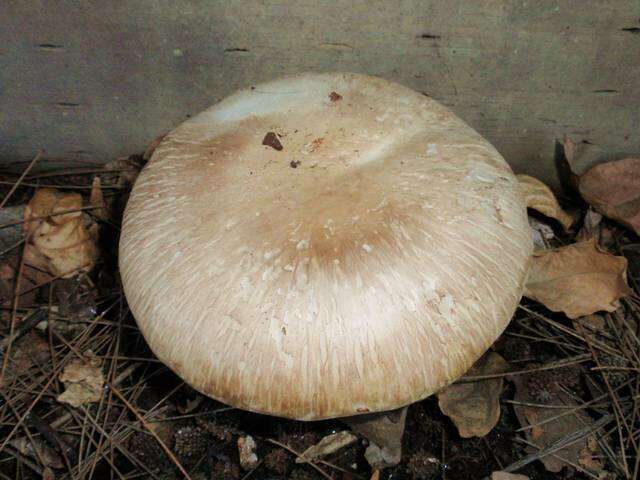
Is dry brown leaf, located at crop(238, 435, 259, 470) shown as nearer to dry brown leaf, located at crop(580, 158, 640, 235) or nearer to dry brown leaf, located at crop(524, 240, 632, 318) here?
dry brown leaf, located at crop(524, 240, 632, 318)

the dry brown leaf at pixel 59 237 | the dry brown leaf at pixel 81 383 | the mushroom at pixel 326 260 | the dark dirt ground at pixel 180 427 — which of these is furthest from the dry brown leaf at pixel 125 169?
the mushroom at pixel 326 260

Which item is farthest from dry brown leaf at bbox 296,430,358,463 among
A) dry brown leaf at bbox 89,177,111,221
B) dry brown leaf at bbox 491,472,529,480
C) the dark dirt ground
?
dry brown leaf at bbox 89,177,111,221

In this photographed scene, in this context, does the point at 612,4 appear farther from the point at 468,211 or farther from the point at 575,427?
the point at 575,427

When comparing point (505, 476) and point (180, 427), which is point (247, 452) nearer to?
point (180, 427)

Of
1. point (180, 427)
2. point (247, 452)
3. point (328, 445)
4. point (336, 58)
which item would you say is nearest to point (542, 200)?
point (336, 58)

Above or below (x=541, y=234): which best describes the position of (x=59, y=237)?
below

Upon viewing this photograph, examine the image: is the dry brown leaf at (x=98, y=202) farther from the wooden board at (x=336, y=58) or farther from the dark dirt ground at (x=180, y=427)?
the dark dirt ground at (x=180, y=427)
